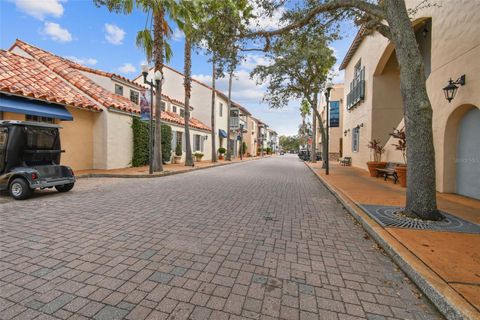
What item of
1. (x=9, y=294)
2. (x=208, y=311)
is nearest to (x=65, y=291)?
(x=9, y=294)

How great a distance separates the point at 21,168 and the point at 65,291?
19.6 feet

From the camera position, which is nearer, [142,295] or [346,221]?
[142,295]

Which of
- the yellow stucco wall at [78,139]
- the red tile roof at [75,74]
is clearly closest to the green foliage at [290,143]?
the red tile roof at [75,74]

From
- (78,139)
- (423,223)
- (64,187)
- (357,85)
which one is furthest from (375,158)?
(78,139)

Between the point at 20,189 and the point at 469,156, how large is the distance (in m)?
12.8

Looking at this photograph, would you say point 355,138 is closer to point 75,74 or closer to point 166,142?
point 166,142

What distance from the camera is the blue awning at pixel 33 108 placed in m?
9.24

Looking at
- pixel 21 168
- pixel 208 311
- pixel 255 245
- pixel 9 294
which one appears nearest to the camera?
pixel 208 311

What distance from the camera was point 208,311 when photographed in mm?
2320

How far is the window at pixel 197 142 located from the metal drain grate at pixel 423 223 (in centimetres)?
2141

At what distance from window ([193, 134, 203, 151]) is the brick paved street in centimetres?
1953

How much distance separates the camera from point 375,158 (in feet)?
46.9

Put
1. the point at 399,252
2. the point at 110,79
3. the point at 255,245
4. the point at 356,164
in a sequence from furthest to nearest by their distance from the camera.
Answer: the point at 356,164 < the point at 110,79 < the point at 255,245 < the point at 399,252

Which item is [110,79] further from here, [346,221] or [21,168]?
[346,221]
